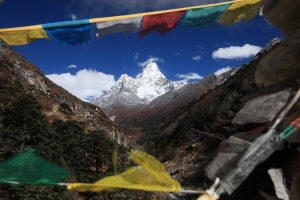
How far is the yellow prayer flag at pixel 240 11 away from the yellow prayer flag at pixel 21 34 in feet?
7.11

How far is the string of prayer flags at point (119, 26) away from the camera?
5293 millimetres

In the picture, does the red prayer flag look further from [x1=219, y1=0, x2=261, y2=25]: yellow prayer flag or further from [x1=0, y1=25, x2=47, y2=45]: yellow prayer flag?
[x1=0, y1=25, x2=47, y2=45]: yellow prayer flag

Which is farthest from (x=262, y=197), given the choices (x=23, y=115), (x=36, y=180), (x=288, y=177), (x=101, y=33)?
(x=23, y=115)

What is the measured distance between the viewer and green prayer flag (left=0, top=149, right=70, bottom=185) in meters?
4.27

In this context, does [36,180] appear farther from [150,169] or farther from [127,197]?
[127,197]

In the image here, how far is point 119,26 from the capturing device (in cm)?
543

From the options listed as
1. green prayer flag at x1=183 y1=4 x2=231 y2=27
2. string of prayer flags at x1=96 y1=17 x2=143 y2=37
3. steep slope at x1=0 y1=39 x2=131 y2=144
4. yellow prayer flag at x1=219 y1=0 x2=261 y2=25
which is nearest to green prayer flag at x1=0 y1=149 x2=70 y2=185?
string of prayer flags at x1=96 y1=17 x2=143 y2=37

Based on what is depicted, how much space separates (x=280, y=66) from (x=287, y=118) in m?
0.89

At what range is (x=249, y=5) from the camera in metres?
5.49

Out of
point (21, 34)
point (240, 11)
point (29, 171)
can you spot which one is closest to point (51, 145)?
point (21, 34)

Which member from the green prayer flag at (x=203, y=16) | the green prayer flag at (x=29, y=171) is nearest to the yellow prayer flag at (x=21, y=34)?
the green prayer flag at (x=29, y=171)

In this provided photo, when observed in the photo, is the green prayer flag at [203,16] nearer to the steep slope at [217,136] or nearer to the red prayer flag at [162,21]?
the red prayer flag at [162,21]

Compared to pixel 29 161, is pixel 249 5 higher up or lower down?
higher up

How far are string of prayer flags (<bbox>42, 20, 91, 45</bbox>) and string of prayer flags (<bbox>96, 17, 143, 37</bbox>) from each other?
166 mm
